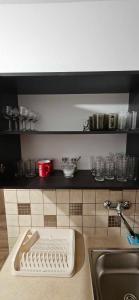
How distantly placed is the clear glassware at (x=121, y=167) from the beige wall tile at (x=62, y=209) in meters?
0.41

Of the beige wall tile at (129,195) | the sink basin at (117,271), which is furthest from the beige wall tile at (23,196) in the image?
the beige wall tile at (129,195)

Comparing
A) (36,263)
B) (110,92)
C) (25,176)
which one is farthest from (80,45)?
(36,263)

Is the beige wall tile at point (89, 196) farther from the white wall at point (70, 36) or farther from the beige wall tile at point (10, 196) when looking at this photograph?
the white wall at point (70, 36)

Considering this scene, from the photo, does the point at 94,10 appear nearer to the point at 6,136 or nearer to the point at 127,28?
the point at 127,28

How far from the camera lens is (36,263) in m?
0.96

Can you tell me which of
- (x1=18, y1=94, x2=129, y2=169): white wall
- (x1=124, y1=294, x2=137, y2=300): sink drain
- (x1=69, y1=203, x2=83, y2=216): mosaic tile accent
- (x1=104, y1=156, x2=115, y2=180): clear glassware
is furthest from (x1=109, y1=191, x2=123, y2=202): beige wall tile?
(x1=124, y1=294, x2=137, y2=300): sink drain

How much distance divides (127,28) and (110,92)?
0.41 meters

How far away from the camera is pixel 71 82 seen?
1.05 meters

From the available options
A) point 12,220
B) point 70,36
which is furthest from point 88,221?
point 70,36

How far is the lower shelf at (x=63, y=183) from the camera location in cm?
112

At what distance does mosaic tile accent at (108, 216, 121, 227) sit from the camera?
1.22 m

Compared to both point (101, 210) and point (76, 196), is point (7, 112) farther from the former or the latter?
point (101, 210)

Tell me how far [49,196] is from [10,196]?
0.91 ft

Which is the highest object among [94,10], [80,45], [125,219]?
[94,10]
